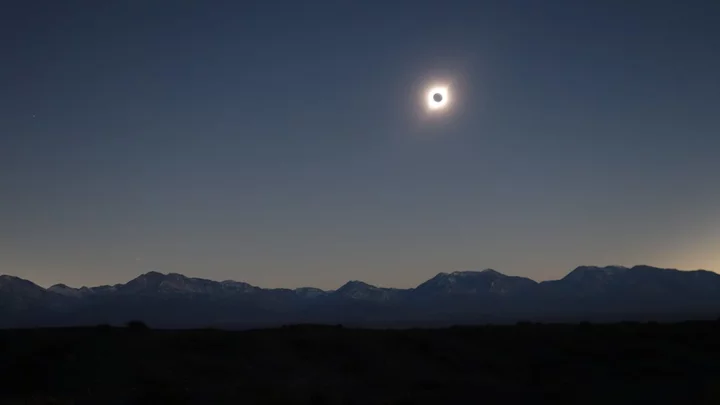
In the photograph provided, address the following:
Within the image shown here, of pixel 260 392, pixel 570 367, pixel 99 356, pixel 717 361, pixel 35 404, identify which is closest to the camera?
pixel 35 404

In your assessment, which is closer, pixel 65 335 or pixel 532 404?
pixel 532 404

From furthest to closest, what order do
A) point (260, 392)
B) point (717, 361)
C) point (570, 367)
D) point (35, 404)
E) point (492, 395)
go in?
point (717, 361) < point (570, 367) < point (492, 395) < point (260, 392) < point (35, 404)

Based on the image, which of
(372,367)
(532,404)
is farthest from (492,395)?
(372,367)

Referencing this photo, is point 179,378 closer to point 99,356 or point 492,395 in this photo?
point 99,356

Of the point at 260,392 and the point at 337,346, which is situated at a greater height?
the point at 337,346

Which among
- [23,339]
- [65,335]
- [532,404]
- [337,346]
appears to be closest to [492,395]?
[532,404]

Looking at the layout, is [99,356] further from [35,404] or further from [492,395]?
[492,395]
